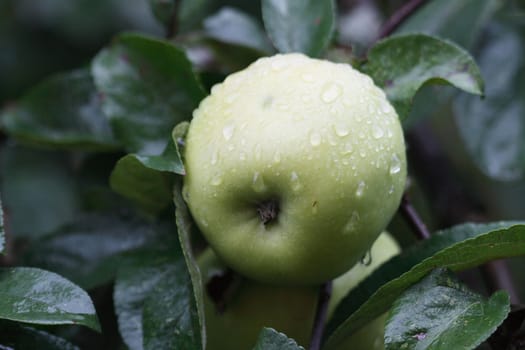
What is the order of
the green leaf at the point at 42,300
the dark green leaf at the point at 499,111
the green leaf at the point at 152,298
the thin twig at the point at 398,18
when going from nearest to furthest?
the green leaf at the point at 42,300, the green leaf at the point at 152,298, the thin twig at the point at 398,18, the dark green leaf at the point at 499,111

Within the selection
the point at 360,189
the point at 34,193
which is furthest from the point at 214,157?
the point at 34,193

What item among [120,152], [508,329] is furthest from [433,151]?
[508,329]

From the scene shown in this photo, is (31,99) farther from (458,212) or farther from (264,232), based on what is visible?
(458,212)

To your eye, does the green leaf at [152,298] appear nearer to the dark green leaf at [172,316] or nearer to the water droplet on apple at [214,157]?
the dark green leaf at [172,316]

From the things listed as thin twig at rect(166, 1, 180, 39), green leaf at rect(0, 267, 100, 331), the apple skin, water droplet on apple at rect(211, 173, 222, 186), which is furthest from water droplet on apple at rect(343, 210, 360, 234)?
thin twig at rect(166, 1, 180, 39)

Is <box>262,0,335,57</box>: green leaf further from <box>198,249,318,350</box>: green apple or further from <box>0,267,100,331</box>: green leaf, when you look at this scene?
<box>0,267,100,331</box>: green leaf

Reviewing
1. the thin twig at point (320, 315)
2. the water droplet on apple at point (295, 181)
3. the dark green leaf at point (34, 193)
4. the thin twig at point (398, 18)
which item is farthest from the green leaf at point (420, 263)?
the dark green leaf at point (34, 193)
